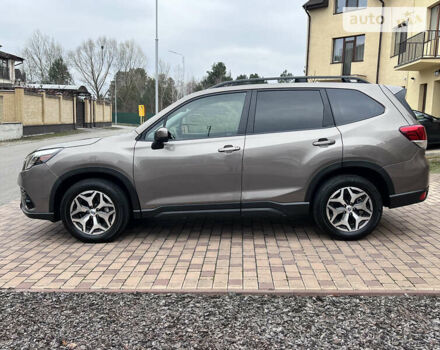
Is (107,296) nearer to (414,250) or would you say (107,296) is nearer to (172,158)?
(172,158)

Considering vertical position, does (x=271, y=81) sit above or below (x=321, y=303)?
above

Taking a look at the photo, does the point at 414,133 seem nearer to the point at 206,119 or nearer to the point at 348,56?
the point at 206,119

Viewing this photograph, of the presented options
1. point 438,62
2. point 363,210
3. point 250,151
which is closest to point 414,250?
point 363,210

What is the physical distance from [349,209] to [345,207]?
0.05m

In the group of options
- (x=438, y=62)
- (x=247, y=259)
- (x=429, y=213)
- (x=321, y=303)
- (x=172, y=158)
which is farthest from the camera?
(x=438, y=62)

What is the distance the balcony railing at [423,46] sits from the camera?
18.7m

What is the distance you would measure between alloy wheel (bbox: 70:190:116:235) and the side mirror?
0.82 metres

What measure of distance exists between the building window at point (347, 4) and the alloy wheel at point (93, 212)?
2641cm

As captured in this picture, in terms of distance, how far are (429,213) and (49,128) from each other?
3001 cm

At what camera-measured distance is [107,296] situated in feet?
11.6

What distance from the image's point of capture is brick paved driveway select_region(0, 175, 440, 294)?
3768mm

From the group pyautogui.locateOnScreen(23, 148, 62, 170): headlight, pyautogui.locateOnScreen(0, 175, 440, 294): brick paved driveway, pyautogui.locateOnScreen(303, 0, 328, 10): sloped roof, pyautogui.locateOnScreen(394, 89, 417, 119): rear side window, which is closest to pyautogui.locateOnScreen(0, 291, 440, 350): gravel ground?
pyautogui.locateOnScreen(0, 175, 440, 294): brick paved driveway

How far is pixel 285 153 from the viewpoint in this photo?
15.7 ft

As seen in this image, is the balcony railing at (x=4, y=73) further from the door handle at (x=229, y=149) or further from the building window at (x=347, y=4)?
the door handle at (x=229, y=149)
